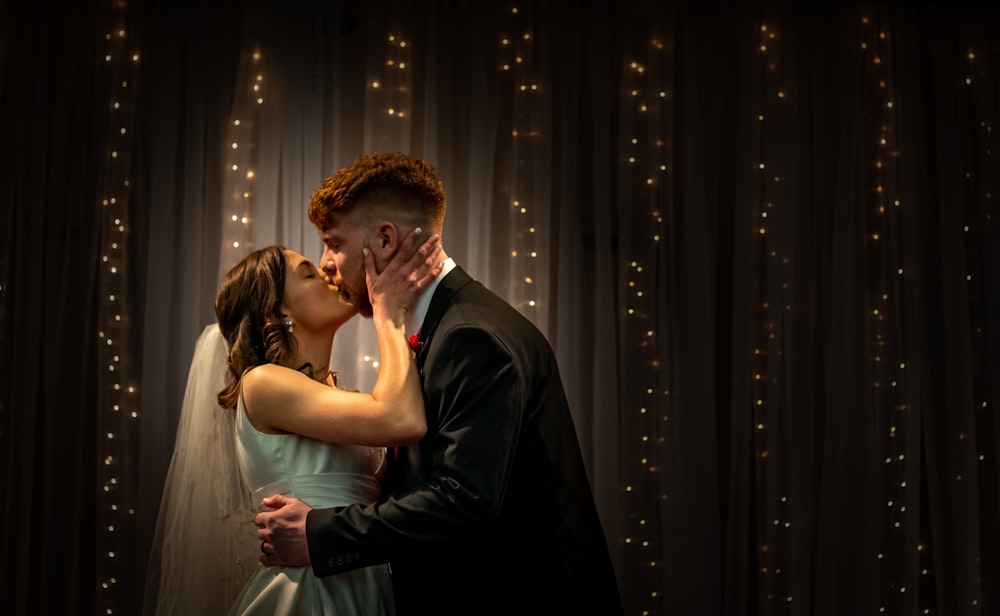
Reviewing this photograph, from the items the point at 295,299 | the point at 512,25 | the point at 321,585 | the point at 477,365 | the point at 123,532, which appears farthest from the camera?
the point at 512,25

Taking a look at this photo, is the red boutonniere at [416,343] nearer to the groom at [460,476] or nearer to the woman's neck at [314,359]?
the groom at [460,476]

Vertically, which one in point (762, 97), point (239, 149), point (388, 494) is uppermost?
point (762, 97)

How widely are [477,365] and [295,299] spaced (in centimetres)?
62

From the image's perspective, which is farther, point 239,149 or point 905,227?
point 905,227

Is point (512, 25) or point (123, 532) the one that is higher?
point (512, 25)

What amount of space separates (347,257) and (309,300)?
0.57ft

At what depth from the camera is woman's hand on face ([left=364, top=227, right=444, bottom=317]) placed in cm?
239

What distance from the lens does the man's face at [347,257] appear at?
7.96 ft

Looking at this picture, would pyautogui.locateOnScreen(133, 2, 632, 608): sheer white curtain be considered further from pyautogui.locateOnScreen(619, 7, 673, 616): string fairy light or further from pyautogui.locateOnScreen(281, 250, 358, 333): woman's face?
pyautogui.locateOnScreen(281, 250, 358, 333): woman's face

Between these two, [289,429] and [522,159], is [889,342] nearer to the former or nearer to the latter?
[522,159]

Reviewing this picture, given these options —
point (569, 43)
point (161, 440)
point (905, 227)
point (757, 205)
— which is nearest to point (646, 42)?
point (569, 43)

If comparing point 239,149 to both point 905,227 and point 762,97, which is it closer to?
point 762,97

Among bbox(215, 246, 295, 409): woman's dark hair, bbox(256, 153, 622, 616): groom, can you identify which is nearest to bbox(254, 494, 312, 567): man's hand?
bbox(256, 153, 622, 616): groom

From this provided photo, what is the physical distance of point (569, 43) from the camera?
3447mm
